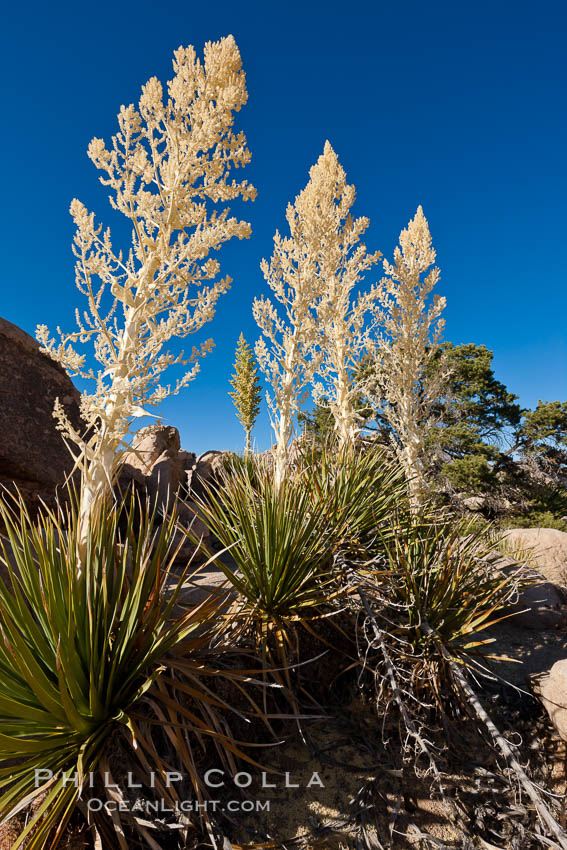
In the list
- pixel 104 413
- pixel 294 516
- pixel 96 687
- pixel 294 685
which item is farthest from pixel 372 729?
pixel 104 413

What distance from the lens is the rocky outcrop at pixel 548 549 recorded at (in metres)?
7.11

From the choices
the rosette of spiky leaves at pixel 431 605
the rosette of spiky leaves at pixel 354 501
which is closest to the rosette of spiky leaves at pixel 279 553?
the rosette of spiky leaves at pixel 354 501

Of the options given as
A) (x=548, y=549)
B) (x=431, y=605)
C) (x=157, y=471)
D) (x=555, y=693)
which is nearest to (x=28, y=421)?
(x=157, y=471)

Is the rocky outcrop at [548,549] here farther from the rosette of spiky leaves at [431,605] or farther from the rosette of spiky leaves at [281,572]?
the rosette of spiky leaves at [281,572]

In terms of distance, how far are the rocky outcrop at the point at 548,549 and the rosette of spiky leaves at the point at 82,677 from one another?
6493 millimetres

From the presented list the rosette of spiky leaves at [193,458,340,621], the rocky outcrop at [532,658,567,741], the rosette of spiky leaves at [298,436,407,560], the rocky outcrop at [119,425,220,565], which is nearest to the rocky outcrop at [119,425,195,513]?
the rocky outcrop at [119,425,220,565]

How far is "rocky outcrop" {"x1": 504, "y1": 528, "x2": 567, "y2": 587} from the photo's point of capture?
7109mm

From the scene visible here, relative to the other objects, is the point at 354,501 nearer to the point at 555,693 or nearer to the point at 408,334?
the point at 555,693

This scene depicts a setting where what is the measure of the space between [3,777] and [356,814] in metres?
1.71

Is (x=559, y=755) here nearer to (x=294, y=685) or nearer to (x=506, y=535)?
(x=294, y=685)

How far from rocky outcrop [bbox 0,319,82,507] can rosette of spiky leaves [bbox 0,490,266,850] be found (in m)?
3.50

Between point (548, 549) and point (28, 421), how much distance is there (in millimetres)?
8829

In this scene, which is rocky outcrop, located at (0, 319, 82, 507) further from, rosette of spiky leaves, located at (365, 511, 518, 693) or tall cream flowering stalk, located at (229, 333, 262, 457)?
tall cream flowering stalk, located at (229, 333, 262, 457)

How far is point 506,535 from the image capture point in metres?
7.79
